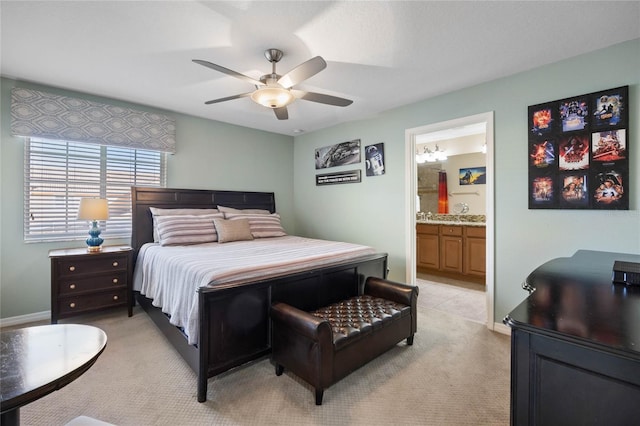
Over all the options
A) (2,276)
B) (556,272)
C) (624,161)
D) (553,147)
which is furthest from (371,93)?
(2,276)

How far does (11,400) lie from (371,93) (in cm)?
345

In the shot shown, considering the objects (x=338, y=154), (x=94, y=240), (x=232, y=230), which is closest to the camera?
(x=94, y=240)

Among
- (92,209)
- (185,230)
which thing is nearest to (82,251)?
(92,209)

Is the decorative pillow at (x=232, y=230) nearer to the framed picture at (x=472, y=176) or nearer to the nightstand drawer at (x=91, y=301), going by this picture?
the nightstand drawer at (x=91, y=301)

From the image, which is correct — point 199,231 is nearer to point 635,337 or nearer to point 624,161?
point 635,337

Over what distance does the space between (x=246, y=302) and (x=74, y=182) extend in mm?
2789

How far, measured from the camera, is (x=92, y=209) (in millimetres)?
3020

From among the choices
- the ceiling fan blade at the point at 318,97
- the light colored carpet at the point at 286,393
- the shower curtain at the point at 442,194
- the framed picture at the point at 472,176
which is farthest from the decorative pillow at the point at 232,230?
the framed picture at the point at 472,176

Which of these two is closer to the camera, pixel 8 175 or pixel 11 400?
pixel 11 400

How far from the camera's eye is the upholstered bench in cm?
180

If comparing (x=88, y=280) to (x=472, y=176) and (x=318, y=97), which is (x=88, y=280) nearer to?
(x=318, y=97)

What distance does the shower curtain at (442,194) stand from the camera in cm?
577

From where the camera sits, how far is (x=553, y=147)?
8.38 ft

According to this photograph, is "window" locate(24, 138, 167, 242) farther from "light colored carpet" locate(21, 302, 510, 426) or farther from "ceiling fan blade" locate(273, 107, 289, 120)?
"ceiling fan blade" locate(273, 107, 289, 120)
